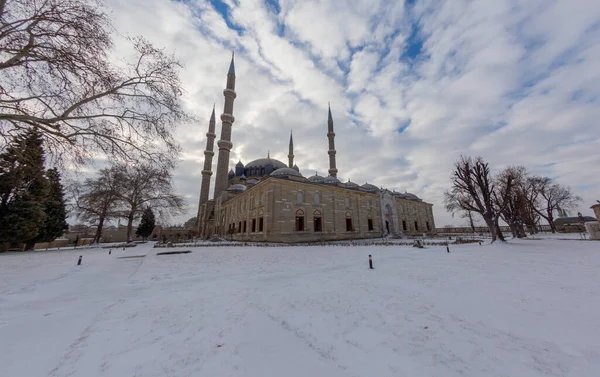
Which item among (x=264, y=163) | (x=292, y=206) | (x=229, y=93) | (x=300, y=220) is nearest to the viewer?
(x=292, y=206)

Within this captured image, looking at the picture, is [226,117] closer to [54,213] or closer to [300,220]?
[300,220]

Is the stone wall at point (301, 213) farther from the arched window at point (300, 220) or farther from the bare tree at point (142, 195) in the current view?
the bare tree at point (142, 195)

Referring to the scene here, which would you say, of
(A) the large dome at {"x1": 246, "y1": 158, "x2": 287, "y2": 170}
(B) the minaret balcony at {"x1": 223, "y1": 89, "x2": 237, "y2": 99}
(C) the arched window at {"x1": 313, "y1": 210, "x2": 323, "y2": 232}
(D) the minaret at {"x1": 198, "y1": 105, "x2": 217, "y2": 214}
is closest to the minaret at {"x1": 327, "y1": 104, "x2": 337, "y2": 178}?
(A) the large dome at {"x1": 246, "y1": 158, "x2": 287, "y2": 170}

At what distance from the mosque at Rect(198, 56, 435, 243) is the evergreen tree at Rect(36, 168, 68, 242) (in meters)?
17.6

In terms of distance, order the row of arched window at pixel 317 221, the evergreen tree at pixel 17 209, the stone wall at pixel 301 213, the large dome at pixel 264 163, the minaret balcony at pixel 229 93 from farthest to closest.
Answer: the large dome at pixel 264 163, the minaret balcony at pixel 229 93, the row of arched window at pixel 317 221, the stone wall at pixel 301 213, the evergreen tree at pixel 17 209

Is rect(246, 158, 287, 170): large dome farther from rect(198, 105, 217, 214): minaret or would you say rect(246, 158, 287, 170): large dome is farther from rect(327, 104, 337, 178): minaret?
rect(327, 104, 337, 178): minaret

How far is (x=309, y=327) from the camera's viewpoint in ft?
11.3

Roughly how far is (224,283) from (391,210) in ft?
106

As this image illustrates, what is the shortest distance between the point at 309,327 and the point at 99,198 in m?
31.2

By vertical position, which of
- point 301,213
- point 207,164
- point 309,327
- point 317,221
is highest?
point 207,164

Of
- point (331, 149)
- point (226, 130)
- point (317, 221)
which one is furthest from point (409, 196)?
point (226, 130)

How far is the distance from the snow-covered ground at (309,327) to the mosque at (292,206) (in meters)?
17.8

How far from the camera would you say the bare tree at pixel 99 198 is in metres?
24.3

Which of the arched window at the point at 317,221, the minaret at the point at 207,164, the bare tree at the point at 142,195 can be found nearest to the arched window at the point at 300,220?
the arched window at the point at 317,221
